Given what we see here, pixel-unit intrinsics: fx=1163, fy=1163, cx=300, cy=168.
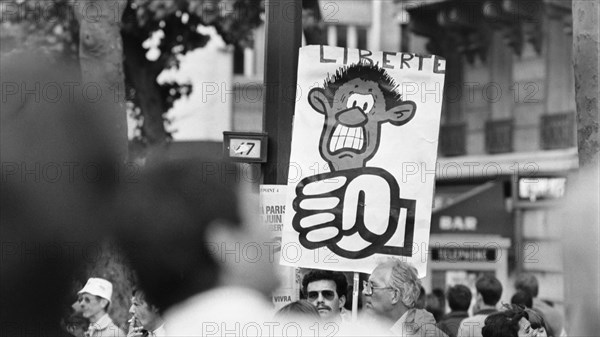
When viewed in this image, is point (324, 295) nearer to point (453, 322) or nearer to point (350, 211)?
point (350, 211)

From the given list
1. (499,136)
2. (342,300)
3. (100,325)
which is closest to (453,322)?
(342,300)

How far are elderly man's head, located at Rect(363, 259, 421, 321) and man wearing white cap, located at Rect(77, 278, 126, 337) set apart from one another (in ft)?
5.19

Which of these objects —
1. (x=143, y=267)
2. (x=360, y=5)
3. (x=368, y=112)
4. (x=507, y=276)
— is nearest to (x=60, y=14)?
(x=143, y=267)

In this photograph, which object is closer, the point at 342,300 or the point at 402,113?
the point at 402,113

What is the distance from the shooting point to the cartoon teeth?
5367 mm

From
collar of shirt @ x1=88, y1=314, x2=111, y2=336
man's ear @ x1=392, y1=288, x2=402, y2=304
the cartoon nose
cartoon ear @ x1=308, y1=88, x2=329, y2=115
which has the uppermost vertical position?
cartoon ear @ x1=308, y1=88, x2=329, y2=115

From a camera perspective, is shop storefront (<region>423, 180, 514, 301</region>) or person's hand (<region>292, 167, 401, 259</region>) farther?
shop storefront (<region>423, 180, 514, 301</region>)

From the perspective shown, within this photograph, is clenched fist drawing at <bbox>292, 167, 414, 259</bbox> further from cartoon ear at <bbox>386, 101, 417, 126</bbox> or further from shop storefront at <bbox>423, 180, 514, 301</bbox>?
shop storefront at <bbox>423, 180, 514, 301</bbox>

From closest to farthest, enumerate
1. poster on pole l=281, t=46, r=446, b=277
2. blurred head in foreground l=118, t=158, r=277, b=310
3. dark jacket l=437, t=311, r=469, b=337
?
poster on pole l=281, t=46, r=446, b=277 < dark jacket l=437, t=311, r=469, b=337 < blurred head in foreground l=118, t=158, r=277, b=310

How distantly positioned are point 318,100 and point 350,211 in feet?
1.75

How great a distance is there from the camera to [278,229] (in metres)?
5.54

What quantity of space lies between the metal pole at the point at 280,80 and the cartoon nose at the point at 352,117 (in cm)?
31

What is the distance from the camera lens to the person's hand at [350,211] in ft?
17.4

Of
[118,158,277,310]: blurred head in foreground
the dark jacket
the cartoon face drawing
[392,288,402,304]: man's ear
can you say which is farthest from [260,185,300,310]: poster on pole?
the dark jacket
